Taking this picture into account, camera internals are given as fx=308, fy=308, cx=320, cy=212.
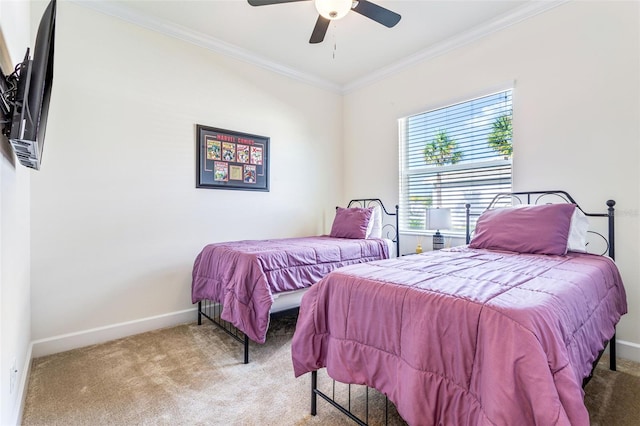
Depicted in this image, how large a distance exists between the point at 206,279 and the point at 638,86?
3592 millimetres

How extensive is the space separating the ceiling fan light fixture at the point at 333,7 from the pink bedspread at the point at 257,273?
172cm

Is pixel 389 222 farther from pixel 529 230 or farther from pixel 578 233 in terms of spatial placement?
pixel 578 233

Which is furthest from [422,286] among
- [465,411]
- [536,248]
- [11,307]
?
[11,307]

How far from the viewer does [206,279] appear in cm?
271

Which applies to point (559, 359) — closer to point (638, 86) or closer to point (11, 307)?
point (11, 307)

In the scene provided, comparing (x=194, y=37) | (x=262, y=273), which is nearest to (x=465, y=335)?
(x=262, y=273)

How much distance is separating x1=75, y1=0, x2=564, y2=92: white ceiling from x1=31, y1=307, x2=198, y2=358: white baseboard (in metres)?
2.64

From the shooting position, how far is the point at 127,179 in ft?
8.77

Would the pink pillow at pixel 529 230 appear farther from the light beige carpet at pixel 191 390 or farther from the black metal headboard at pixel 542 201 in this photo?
the light beige carpet at pixel 191 390

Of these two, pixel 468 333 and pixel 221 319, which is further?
pixel 221 319

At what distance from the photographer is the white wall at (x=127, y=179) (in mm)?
2367

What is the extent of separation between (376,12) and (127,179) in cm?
240

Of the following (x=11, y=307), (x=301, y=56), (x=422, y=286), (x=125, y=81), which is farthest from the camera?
(x=301, y=56)

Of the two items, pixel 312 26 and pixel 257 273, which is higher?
pixel 312 26
